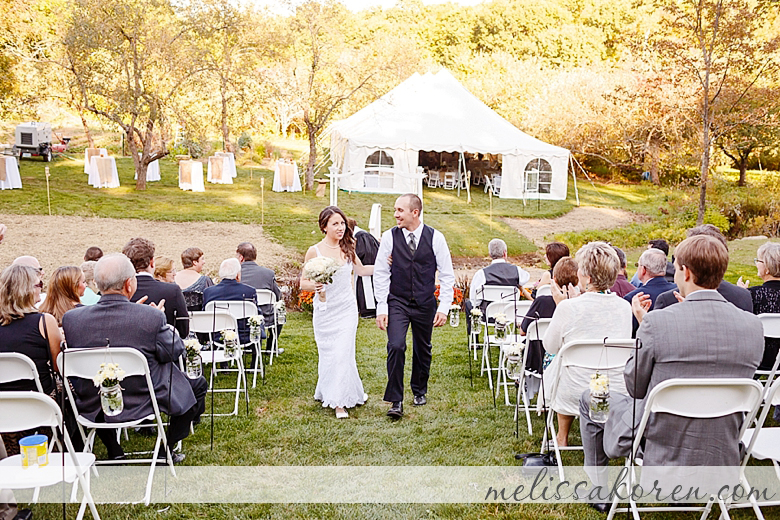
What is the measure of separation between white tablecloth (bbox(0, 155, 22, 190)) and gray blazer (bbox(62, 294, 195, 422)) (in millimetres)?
16122

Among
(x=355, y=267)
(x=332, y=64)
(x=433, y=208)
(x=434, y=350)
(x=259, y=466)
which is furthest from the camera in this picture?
(x=332, y=64)

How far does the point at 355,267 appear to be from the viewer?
5355 millimetres

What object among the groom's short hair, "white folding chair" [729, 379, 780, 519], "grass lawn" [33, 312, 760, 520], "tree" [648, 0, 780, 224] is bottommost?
"grass lawn" [33, 312, 760, 520]

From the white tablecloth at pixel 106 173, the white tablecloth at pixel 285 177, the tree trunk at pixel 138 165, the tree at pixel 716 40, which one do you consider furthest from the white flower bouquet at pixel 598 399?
the white tablecloth at pixel 285 177

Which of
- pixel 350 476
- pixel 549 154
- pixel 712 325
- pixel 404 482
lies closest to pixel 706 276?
pixel 712 325

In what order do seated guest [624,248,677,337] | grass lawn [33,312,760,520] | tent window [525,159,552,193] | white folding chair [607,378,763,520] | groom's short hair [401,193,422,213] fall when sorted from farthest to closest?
tent window [525,159,552,193] → groom's short hair [401,193,422,213] → seated guest [624,248,677,337] → grass lawn [33,312,760,520] → white folding chair [607,378,763,520]

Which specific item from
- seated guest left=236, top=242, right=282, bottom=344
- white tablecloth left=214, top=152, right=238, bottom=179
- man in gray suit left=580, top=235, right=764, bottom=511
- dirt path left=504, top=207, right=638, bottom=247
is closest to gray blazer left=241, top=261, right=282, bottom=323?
seated guest left=236, top=242, right=282, bottom=344

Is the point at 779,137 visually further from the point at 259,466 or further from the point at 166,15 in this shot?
the point at 259,466

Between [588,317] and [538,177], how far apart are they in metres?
19.8

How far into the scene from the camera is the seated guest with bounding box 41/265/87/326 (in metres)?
4.18

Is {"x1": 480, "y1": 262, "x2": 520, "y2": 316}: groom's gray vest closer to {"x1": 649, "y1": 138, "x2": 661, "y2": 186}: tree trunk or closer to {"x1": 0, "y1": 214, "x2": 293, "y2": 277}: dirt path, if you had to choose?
{"x1": 0, "y1": 214, "x2": 293, "y2": 277}: dirt path

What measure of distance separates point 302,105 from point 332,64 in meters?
1.95

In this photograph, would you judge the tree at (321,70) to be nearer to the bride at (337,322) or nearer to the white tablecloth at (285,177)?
the white tablecloth at (285,177)

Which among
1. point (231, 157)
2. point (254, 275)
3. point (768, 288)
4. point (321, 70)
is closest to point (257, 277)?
point (254, 275)
